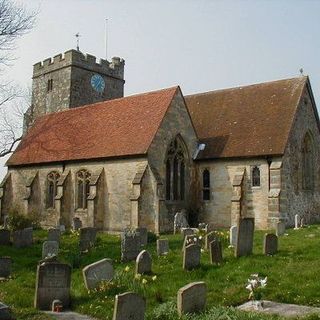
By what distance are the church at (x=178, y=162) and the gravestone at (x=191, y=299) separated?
1363cm

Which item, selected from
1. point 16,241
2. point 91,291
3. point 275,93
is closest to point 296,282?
point 91,291

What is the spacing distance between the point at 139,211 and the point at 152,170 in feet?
6.89

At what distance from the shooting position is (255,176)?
24.2 meters

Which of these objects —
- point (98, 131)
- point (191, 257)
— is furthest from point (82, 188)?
point (191, 257)

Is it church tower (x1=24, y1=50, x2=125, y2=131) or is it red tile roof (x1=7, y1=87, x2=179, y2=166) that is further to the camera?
church tower (x1=24, y1=50, x2=125, y2=131)

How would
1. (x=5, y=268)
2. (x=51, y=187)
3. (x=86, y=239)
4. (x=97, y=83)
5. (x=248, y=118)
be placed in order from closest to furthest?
1. (x=5, y=268)
2. (x=86, y=239)
3. (x=248, y=118)
4. (x=51, y=187)
5. (x=97, y=83)

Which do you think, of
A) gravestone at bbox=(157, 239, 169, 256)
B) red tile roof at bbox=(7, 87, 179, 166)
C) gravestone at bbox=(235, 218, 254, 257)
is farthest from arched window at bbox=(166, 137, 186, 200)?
gravestone at bbox=(235, 218, 254, 257)

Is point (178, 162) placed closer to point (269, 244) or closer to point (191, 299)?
point (269, 244)

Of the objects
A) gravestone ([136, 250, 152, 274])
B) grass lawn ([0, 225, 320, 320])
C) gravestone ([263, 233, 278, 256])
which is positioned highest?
gravestone ([263, 233, 278, 256])

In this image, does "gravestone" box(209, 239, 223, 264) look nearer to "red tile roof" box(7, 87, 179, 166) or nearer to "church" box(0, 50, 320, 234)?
"church" box(0, 50, 320, 234)

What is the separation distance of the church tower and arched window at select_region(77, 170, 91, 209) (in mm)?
11380

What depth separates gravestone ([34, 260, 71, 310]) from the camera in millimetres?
10180

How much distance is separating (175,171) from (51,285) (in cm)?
1576

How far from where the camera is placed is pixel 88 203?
24953 mm
